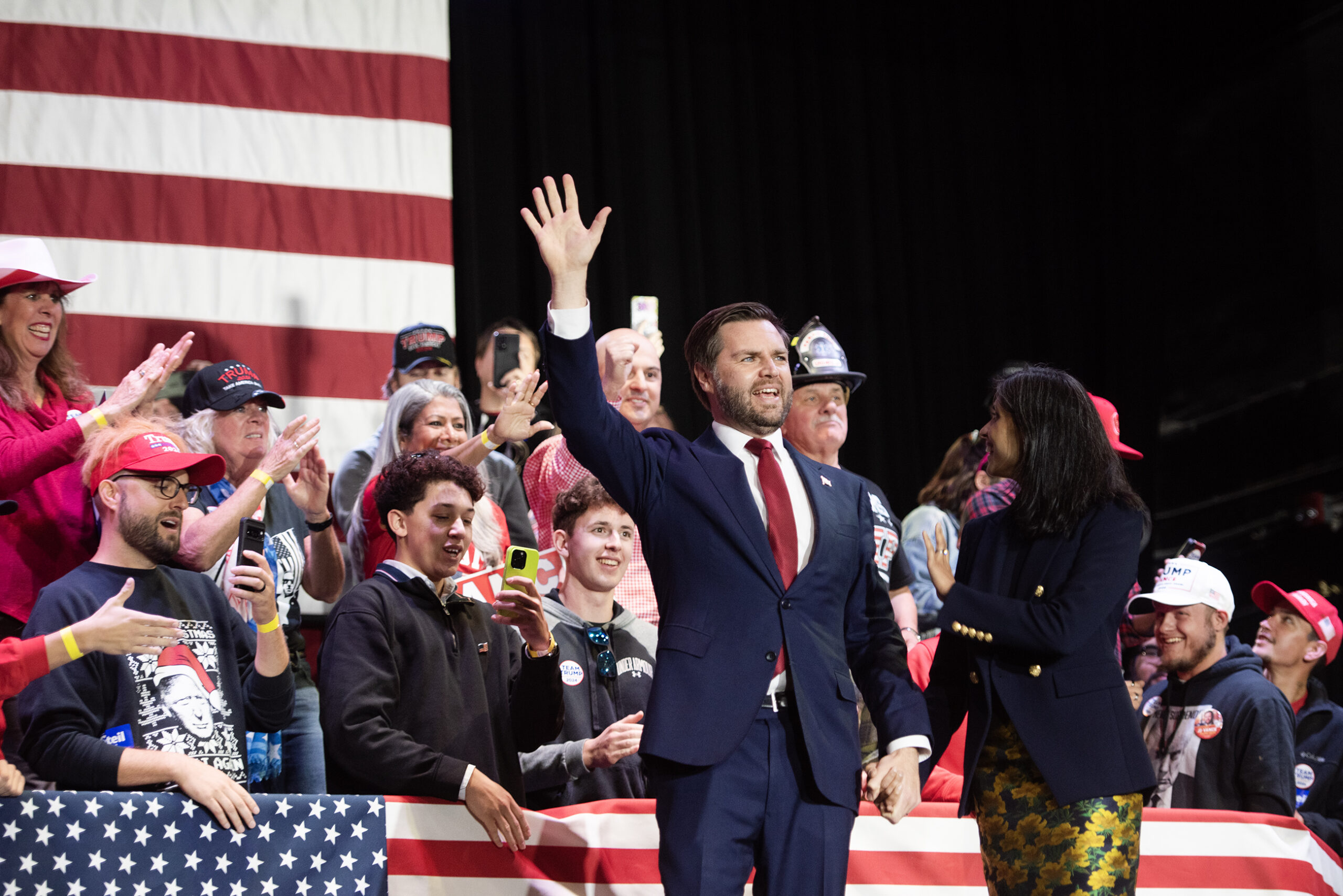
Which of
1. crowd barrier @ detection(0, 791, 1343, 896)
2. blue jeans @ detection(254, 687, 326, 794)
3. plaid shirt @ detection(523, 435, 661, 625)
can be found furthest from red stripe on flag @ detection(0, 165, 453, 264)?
crowd barrier @ detection(0, 791, 1343, 896)

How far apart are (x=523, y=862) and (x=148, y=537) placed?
1092mm

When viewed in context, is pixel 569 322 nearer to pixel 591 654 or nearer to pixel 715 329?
pixel 715 329

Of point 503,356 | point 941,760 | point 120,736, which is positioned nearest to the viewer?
point 120,736

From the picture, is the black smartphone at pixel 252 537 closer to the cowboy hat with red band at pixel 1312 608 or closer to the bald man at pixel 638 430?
the bald man at pixel 638 430

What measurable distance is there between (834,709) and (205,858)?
1280mm

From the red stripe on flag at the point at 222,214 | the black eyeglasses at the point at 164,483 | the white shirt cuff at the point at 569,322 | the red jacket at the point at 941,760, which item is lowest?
the red jacket at the point at 941,760

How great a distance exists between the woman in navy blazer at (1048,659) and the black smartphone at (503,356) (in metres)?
2.47

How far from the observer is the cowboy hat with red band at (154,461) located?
304 cm

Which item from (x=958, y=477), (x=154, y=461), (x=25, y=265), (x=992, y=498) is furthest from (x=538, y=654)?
(x=958, y=477)

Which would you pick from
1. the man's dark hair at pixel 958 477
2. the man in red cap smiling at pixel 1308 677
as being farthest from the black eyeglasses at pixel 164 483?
the man in red cap smiling at pixel 1308 677

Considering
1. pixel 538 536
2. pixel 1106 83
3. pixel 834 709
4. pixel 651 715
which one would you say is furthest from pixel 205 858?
pixel 1106 83

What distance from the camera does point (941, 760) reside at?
3.98 meters

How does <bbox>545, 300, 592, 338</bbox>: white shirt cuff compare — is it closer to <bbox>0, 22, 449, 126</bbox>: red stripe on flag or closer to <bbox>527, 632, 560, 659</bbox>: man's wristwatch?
<bbox>527, 632, 560, 659</bbox>: man's wristwatch

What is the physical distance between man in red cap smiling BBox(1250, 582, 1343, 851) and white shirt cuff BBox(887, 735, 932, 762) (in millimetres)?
3289
